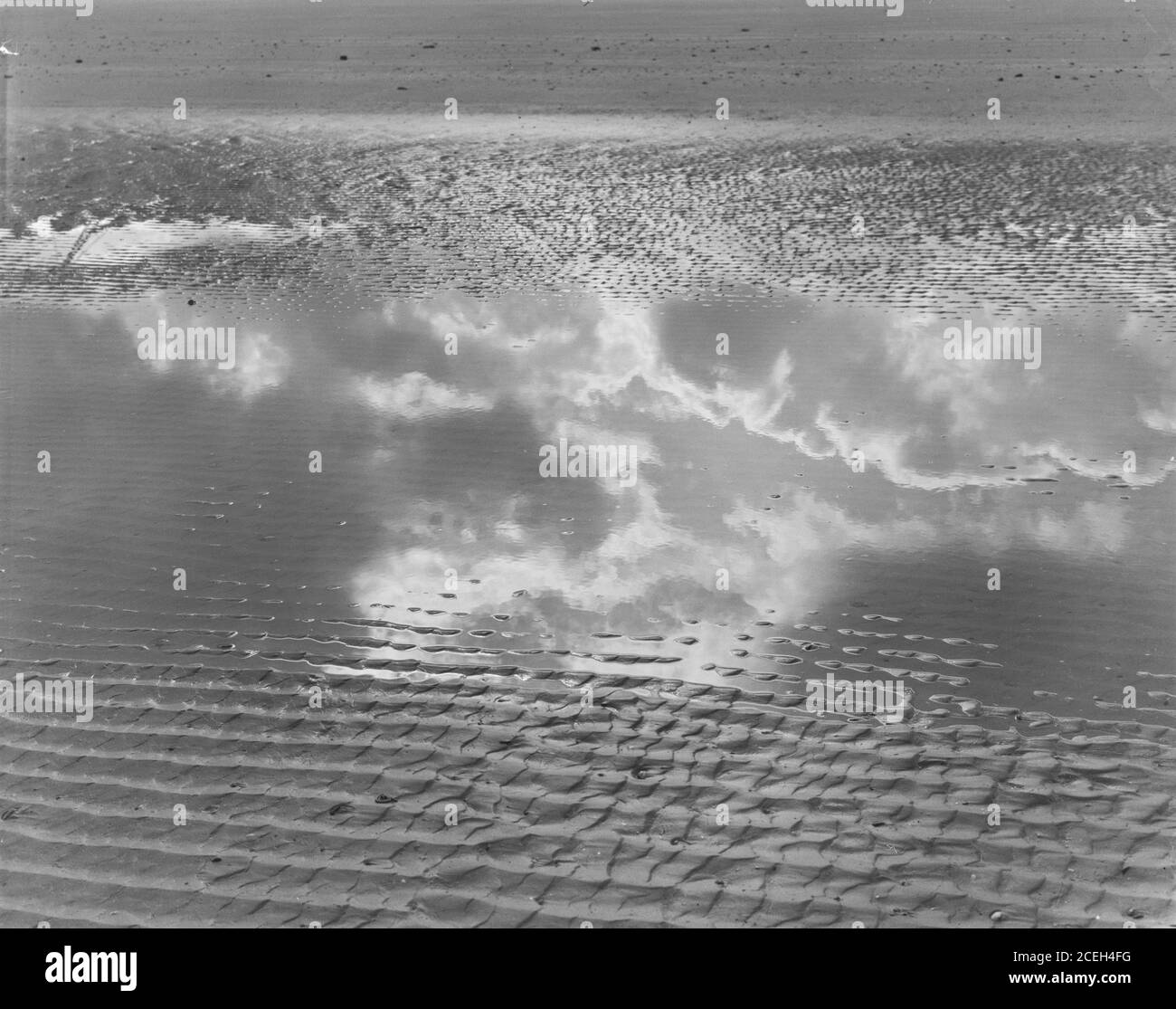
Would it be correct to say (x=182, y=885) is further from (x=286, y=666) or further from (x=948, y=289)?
(x=948, y=289)

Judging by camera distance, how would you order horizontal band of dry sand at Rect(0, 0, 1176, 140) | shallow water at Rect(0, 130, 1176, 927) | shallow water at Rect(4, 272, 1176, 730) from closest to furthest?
shallow water at Rect(0, 130, 1176, 927) → shallow water at Rect(4, 272, 1176, 730) → horizontal band of dry sand at Rect(0, 0, 1176, 140)

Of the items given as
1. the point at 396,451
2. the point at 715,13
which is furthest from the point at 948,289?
the point at 715,13

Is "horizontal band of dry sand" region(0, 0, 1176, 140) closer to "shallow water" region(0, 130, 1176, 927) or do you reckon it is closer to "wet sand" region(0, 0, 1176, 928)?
"wet sand" region(0, 0, 1176, 928)

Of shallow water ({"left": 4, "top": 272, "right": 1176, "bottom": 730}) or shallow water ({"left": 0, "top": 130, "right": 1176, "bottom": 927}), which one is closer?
shallow water ({"left": 0, "top": 130, "right": 1176, "bottom": 927})

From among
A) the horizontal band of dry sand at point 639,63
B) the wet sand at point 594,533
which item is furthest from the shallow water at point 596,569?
the horizontal band of dry sand at point 639,63

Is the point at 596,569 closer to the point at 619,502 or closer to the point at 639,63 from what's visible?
the point at 619,502

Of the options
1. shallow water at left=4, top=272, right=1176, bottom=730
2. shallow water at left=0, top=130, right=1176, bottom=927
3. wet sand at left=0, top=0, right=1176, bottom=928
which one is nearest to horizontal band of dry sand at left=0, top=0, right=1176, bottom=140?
wet sand at left=0, top=0, right=1176, bottom=928

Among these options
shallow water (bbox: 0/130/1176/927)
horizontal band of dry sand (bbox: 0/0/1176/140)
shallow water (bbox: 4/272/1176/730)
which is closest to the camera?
shallow water (bbox: 0/130/1176/927)

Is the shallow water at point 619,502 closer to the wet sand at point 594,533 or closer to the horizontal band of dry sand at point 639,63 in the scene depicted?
the wet sand at point 594,533
